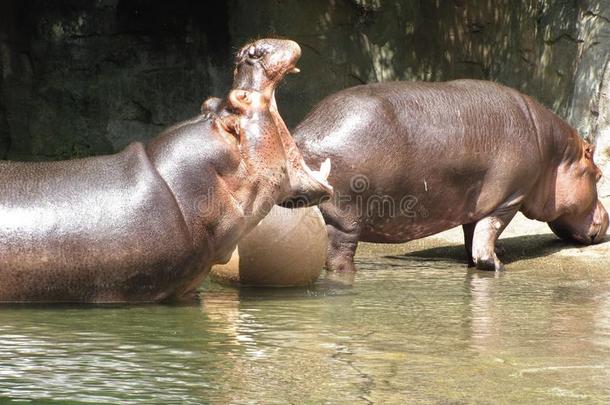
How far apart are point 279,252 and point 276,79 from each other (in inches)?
36.6

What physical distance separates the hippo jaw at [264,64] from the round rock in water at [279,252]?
2.43 feet

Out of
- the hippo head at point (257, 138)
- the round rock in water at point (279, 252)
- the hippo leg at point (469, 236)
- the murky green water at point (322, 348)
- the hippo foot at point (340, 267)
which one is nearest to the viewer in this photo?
the murky green water at point (322, 348)

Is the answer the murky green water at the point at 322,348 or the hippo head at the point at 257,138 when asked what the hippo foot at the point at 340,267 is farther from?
the hippo head at the point at 257,138

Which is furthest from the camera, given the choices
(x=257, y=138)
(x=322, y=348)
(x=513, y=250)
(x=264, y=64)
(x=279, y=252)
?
(x=513, y=250)

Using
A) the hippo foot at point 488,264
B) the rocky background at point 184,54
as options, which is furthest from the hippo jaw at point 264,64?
the rocky background at point 184,54

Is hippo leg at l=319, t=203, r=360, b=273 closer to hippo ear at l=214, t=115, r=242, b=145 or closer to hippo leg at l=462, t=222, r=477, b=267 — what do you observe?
hippo leg at l=462, t=222, r=477, b=267

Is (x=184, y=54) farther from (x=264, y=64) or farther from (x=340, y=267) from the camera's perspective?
(x=264, y=64)

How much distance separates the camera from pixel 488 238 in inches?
298

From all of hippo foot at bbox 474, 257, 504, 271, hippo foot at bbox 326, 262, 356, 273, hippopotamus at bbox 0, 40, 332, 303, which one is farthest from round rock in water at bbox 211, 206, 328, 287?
hippo foot at bbox 474, 257, 504, 271

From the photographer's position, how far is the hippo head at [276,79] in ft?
18.0

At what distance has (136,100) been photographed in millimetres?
11109

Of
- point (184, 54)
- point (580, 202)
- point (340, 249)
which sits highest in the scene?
point (184, 54)

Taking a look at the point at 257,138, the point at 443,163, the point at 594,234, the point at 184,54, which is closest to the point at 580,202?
the point at 594,234

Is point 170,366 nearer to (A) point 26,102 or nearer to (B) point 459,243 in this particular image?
(B) point 459,243
